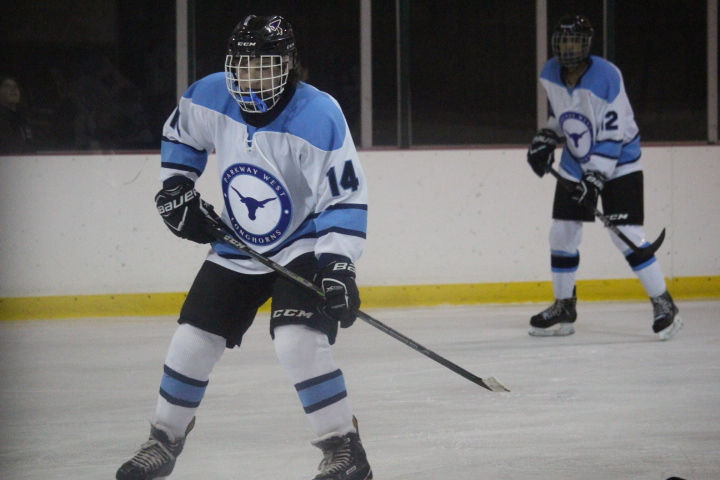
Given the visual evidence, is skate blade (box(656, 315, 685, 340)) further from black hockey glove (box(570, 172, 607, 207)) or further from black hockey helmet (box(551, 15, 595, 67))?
black hockey helmet (box(551, 15, 595, 67))

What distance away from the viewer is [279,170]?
1943 millimetres

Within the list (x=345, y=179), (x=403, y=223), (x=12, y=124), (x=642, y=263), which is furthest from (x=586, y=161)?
(x=12, y=124)

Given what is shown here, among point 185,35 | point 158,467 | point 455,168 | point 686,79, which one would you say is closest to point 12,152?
point 185,35

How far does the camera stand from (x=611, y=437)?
2.46 metres

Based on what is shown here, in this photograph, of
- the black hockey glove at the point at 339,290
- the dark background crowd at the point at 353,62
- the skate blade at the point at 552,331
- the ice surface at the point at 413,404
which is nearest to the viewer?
the black hockey glove at the point at 339,290

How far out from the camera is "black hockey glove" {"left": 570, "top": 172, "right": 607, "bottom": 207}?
3668mm

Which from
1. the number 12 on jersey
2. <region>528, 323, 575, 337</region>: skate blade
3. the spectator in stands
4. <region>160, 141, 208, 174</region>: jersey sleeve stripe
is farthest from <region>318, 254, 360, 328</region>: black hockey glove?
the spectator in stands

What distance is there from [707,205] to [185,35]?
8.79 ft

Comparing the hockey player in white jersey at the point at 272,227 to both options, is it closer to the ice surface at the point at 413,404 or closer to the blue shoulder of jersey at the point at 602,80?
the ice surface at the point at 413,404

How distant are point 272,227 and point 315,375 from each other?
303 millimetres

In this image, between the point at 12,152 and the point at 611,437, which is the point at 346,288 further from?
the point at 12,152

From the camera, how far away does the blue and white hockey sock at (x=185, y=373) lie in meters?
1.95

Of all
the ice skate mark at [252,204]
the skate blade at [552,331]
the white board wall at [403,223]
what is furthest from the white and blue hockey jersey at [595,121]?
the ice skate mark at [252,204]

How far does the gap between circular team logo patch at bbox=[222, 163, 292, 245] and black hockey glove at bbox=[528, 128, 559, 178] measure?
2.06 meters
